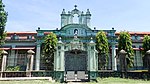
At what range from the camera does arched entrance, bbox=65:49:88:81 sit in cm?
1773

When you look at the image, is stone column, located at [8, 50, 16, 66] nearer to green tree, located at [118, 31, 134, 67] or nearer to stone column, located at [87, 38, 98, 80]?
green tree, located at [118, 31, 134, 67]

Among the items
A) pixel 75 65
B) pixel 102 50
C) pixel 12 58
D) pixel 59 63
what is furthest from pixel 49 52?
pixel 59 63

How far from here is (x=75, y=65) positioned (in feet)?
58.3

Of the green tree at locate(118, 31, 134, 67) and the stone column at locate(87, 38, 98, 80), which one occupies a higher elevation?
the green tree at locate(118, 31, 134, 67)

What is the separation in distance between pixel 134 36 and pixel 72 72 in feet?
77.0

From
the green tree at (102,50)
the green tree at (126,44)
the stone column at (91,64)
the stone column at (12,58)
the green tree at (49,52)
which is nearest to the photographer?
the stone column at (91,64)

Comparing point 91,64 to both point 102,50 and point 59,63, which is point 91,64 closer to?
point 59,63

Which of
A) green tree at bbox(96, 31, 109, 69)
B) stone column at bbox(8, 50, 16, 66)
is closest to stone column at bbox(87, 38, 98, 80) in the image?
green tree at bbox(96, 31, 109, 69)

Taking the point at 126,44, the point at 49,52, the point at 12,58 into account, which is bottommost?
the point at 12,58

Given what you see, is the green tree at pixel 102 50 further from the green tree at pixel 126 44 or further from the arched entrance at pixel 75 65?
the arched entrance at pixel 75 65

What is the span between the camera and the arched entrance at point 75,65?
1773 cm

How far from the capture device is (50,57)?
29.5 meters

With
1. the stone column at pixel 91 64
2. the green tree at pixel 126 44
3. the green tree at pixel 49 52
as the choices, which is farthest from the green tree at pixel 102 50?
the stone column at pixel 91 64

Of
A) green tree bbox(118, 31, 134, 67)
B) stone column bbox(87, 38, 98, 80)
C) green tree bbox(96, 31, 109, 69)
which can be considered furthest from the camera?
green tree bbox(118, 31, 134, 67)
